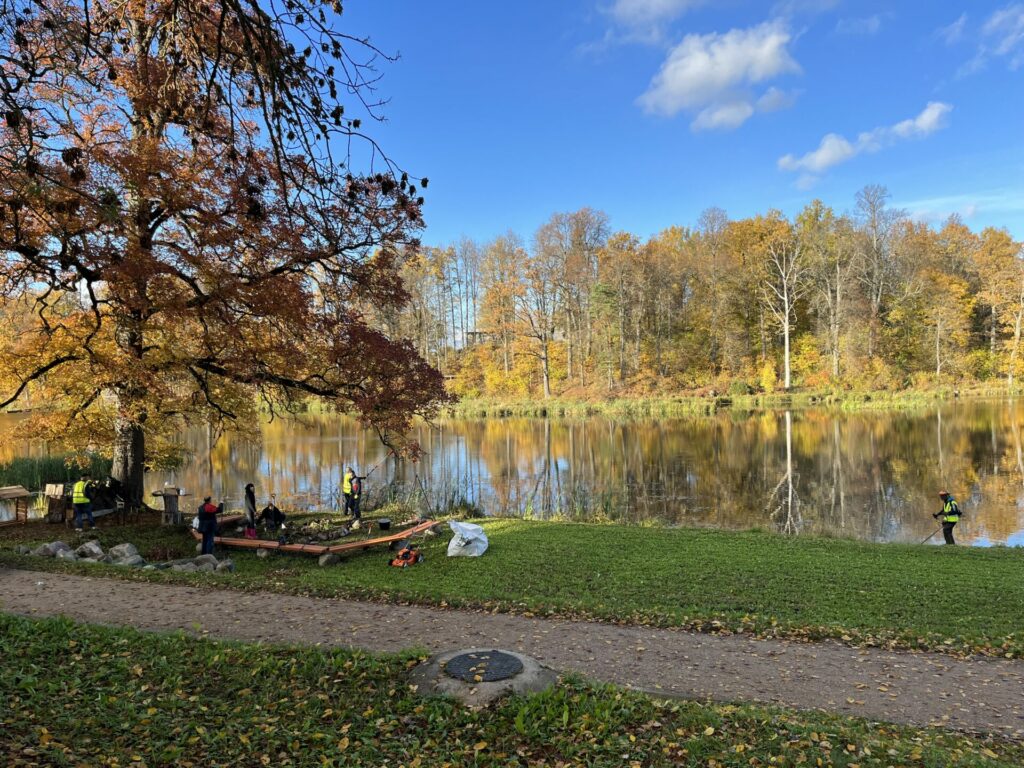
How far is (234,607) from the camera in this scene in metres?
7.57

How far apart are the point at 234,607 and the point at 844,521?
1310 cm

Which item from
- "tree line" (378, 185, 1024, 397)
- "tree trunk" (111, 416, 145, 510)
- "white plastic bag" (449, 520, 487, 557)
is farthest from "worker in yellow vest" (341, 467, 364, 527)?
"tree line" (378, 185, 1024, 397)

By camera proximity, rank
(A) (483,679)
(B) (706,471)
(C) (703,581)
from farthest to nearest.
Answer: (B) (706,471) → (C) (703,581) → (A) (483,679)

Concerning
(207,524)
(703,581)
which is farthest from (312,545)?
(703,581)

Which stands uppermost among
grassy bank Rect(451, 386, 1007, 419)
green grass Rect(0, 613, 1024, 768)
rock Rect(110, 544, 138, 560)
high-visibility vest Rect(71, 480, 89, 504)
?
grassy bank Rect(451, 386, 1007, 419)

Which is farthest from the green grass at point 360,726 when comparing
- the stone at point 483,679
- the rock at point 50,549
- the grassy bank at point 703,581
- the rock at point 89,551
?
the rock at point 50,549

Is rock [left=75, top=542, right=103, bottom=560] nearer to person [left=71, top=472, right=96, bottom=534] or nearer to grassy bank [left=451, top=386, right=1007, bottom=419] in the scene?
person [left=71, top=472, right=96, bottom=534]

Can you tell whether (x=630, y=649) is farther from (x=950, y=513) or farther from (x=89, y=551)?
(x=950, y=513)

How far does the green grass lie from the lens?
3.90 metres

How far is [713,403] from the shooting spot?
1665 inches

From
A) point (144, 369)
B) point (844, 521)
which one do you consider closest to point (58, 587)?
point (144, 369)

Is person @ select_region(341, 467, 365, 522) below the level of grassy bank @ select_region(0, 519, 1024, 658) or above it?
above

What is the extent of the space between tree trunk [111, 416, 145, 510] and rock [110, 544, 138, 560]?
3586mm

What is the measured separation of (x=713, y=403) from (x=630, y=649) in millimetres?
37996
